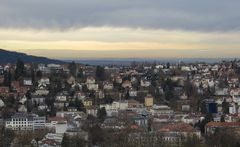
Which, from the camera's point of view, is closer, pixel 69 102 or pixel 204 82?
pixel 69 102

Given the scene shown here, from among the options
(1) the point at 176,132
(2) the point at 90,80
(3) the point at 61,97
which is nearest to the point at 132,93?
(2) the point at 90,80

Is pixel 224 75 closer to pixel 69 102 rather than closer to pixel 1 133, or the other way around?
pixel 69 102

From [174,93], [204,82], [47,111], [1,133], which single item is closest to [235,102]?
[174,93]

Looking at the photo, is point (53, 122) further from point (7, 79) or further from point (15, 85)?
point (7, 79)

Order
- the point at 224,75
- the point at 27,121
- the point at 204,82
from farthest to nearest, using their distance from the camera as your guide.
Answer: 1. the point at 224,75
2. the point at 204,82
3. the point at 27,121

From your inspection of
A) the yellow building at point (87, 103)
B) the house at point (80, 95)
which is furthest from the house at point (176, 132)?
the house at point (80, 95)

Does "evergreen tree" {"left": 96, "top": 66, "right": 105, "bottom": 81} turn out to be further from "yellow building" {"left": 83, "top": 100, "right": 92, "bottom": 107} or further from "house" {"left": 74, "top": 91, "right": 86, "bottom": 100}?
"yellow building" {"left": 83, "top": 100, "right": 92, "bottom": 107}

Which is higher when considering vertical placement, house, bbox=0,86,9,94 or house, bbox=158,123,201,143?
house, bbox=0,86,9,94

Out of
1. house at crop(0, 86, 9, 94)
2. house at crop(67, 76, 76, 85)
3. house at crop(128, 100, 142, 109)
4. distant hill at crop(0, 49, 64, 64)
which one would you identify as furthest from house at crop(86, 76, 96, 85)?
distant hill at crop(0, 49, 64, 64)
